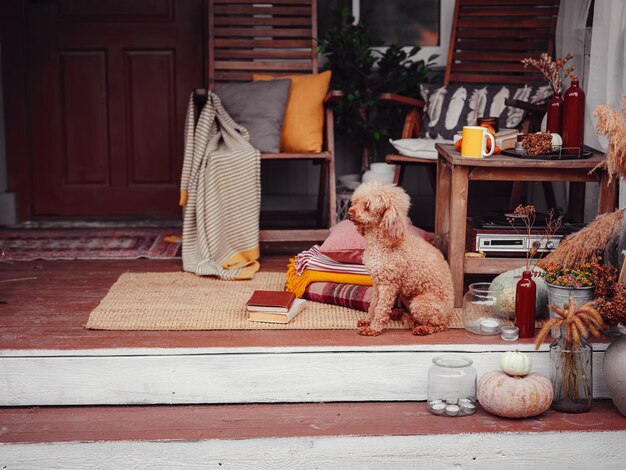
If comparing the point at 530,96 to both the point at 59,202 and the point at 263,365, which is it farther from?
the point at 59,202

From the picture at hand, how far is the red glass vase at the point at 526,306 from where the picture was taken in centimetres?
279

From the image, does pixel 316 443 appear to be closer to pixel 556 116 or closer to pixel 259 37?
pixel 556 116

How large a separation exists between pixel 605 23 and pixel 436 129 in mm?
1063

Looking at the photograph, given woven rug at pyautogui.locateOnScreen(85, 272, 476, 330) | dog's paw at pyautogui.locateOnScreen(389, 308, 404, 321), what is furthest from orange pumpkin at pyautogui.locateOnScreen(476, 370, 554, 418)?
dog's paw at pyautogui.locateOnScreen(389, 308, 404, 321)

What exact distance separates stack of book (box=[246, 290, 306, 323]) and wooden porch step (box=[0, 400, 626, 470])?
427mm

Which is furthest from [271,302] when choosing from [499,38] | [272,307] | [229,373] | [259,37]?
[499,38]

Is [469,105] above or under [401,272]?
above

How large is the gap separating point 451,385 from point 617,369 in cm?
48

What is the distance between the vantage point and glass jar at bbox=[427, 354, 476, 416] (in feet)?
8.55

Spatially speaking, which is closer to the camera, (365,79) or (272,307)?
(272,307)

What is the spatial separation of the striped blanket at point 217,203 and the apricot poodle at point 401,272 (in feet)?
3.10

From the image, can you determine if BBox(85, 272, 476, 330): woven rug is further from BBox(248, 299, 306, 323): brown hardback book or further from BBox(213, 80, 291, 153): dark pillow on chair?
BBox(213, 80, 291, 153): dark pillow on chair

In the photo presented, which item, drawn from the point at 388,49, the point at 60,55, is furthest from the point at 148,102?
the point at 388,49

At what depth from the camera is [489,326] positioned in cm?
281
